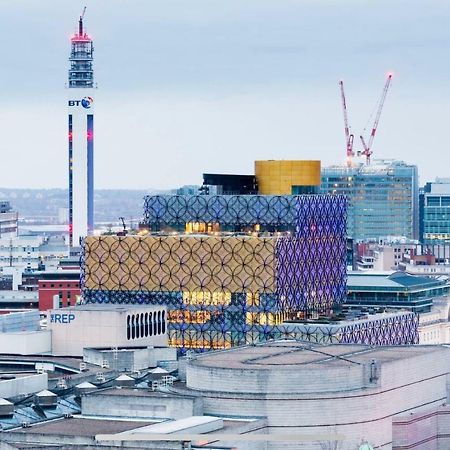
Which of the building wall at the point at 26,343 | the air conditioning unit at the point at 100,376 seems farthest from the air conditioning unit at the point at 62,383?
the building wall at the point at 26,343

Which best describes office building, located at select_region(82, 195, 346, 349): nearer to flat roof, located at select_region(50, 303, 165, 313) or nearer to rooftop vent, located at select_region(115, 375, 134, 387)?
flat roof, located at select_region(50, 303, 165, 313)

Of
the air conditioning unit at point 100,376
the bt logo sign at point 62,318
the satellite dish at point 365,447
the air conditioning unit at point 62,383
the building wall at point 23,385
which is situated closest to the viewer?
the satellite dish at point 365,447

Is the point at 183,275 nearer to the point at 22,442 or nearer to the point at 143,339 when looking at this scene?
the point at 143,339

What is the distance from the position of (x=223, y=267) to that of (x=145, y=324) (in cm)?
924

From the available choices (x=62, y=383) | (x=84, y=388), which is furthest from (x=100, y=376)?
(x=84, y=388)

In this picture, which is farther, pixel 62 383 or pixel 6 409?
pixel 62 383

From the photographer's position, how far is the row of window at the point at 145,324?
593 ft

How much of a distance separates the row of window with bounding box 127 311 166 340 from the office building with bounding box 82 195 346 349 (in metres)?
3.64

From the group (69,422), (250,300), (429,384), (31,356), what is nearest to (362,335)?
(250,300)

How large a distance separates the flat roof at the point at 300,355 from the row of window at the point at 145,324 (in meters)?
26.5

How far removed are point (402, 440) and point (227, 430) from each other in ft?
45.2

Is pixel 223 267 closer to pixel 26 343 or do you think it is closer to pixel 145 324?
pixel 145 324

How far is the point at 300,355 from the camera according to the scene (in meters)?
145

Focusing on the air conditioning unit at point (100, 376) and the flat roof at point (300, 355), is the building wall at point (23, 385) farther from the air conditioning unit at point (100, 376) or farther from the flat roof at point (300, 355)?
the flat roof at point (300, 355)
